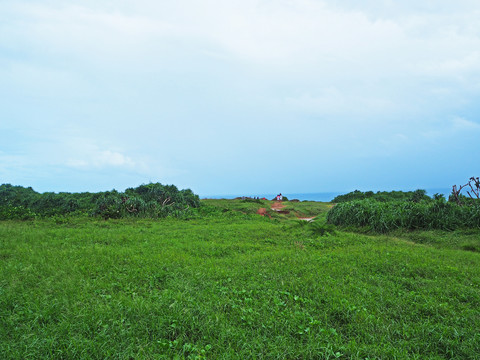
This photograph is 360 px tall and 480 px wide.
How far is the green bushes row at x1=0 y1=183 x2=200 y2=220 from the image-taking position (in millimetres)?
13367

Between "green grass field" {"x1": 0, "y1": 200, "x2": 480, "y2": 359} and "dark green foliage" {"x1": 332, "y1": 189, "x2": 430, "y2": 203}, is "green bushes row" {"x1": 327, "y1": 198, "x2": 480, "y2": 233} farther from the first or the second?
"dark green foliage" {"x1": 332, "y1": 189, "x2": 430, "y2": 203}

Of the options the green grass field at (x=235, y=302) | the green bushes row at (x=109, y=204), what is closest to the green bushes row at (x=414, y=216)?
the green grass field at (x=235, y=302)

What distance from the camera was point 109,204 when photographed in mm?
13789

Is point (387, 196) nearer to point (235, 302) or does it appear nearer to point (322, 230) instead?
point (322, 230)

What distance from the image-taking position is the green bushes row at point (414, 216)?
402 inches

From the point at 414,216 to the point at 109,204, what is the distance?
1295 cm

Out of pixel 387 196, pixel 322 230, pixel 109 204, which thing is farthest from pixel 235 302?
pixel 387 196

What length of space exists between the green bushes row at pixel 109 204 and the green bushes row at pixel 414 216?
332 inches

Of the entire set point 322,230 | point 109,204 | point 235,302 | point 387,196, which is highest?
point 387,196

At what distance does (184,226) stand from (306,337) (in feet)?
27.9

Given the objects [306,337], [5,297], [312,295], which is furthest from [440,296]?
[5,297]

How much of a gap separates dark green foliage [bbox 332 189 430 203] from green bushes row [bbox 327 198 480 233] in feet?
14.5

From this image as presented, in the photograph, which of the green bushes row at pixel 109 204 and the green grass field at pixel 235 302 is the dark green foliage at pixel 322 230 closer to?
the green grass field at pixel 235 302

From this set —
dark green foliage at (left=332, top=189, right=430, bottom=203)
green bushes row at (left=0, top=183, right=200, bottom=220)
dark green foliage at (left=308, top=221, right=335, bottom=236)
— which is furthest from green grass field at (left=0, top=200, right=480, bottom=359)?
dark green foliage at (left=332, top=189, right=430, bottom=203)
